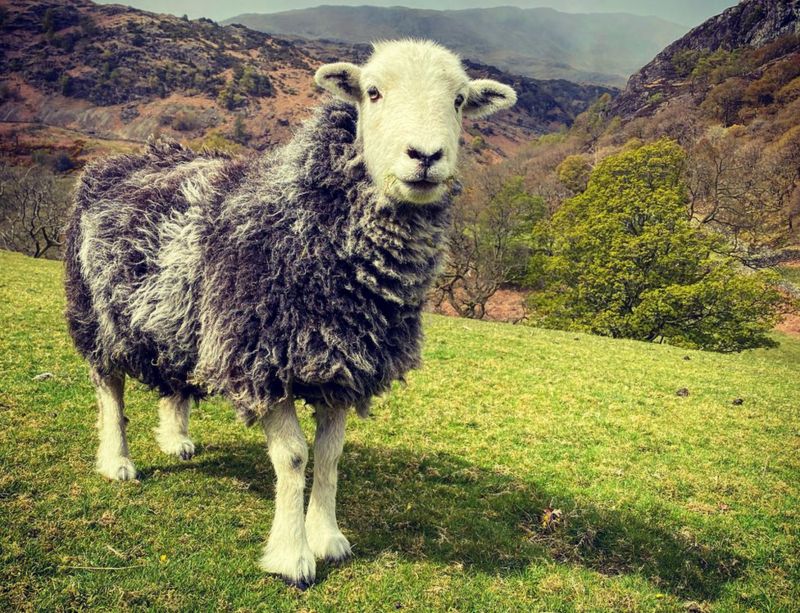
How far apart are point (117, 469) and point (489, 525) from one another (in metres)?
3.61

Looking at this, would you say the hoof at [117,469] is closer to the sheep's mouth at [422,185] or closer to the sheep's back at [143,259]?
the sheep's back at [143,259]

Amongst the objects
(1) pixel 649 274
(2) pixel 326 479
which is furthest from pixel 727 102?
(2) pixel 326 479

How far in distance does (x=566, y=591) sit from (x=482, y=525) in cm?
103

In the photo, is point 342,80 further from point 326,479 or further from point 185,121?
point 185,121

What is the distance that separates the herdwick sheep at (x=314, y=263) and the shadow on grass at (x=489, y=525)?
80cm

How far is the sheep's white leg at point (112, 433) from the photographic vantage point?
4988 millimetres

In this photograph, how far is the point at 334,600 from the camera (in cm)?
369

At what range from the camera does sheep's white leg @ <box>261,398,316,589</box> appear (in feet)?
12.8

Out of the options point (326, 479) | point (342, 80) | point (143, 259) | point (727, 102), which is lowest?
point (326, 479)

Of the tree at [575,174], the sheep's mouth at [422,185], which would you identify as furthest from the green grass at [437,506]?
the tree at [575,174]

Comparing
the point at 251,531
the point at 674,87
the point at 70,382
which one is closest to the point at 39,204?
the point at 70,382

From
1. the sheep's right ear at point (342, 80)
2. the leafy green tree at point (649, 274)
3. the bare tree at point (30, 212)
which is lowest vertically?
the bare tree at point (30, 212)

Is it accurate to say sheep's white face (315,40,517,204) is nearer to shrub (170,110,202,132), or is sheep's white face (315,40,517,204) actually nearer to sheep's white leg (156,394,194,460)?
sheep's white leg (156,394,194,460)

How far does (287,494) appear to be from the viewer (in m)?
4.00
